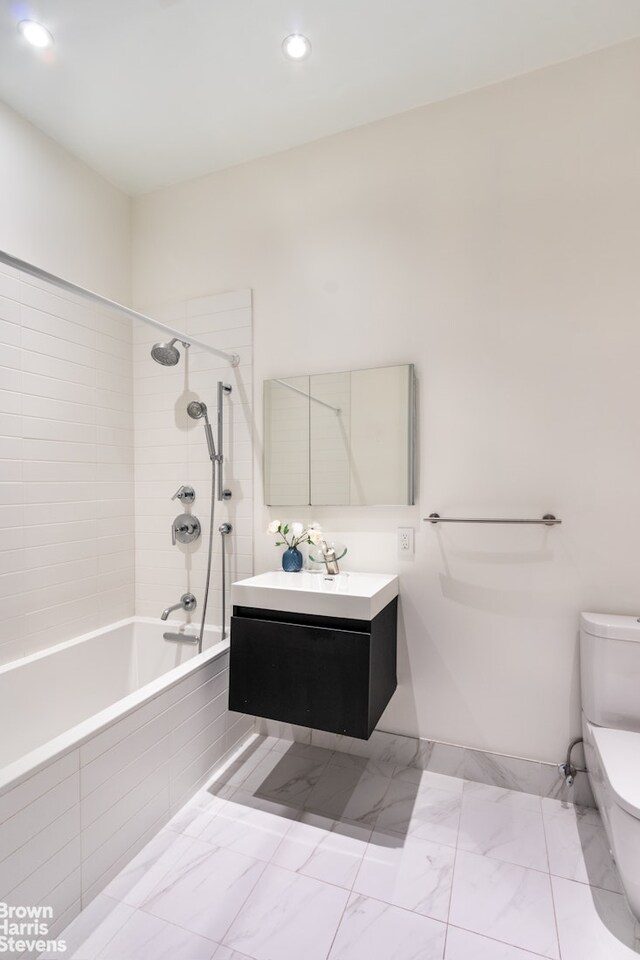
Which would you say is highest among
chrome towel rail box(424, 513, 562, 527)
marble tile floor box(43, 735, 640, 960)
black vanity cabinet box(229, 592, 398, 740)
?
chrome towel rail box(424, 513, 562, 527)

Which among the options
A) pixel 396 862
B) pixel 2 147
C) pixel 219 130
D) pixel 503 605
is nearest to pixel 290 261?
pixel 219 130

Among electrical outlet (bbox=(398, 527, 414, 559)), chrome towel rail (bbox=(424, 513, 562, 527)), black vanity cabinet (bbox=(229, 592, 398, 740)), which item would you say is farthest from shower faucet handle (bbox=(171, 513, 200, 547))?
chrome towel rail (bbox=(424, 513, 562, 527))

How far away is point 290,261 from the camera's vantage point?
7.43 feet

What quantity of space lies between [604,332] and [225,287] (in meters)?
1.73

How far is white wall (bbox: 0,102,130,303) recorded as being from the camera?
6.60 feet

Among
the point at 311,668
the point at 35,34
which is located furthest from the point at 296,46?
the point at 311,668

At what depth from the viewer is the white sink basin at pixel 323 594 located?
5.51 ft

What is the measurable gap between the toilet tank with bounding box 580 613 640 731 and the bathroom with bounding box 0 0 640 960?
0.13 m

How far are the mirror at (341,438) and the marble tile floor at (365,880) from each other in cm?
119

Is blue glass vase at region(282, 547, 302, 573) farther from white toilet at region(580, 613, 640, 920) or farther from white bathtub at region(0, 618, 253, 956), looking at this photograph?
white toilet at region(580, 613, 640, 920)

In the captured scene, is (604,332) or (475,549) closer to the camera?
(604,332)

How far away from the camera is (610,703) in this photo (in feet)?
5.31

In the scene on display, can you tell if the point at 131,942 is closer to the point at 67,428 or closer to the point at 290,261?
the point at 67,428

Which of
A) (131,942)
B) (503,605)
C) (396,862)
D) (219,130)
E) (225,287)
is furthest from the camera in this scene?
(225,287)
